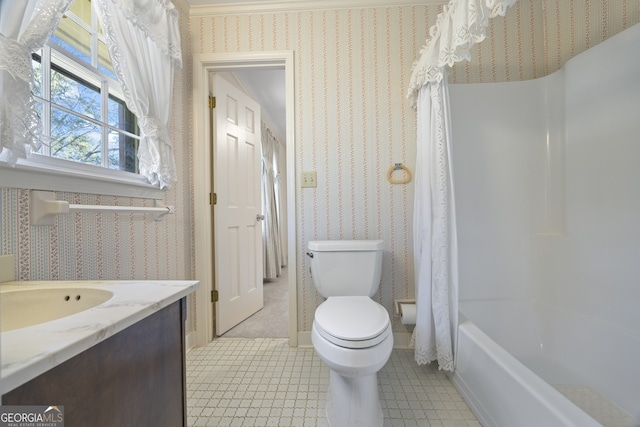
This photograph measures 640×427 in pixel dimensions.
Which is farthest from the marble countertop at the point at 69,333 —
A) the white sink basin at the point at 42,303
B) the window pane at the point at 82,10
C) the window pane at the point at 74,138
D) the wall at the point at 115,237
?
the window pane at the point at 82,10

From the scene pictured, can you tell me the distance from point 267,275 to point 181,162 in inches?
83.5

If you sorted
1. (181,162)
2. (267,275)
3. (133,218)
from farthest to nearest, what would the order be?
(267,275), (181,162), (133,218)

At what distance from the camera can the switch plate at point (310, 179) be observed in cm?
170

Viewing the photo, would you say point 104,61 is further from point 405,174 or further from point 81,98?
point 405,174

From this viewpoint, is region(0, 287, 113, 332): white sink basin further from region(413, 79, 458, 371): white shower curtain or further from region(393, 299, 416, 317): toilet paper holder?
region(393, 299, 416, 317): toilet paper holder

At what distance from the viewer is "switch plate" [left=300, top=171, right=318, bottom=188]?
170 centimetres

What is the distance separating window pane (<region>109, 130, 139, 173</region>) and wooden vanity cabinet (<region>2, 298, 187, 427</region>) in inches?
37.8

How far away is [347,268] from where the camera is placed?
4.76 feet

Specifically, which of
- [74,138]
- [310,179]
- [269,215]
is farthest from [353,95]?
[269,215]

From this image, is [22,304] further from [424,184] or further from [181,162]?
[424,184]

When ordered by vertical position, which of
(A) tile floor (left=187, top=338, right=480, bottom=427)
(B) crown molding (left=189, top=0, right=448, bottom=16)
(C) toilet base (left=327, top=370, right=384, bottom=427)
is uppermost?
(B) crown molding (left=189, top=0, right=448, bottom=16)

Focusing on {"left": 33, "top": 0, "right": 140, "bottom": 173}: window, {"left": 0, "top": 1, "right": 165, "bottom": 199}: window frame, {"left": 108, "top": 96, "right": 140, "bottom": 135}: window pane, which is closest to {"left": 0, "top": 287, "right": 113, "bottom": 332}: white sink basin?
{"left": 0, "top": 1, "right": 165, "bottom": 199}: window frame

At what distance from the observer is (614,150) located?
1.22m

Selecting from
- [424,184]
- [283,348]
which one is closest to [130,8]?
[424,184]
